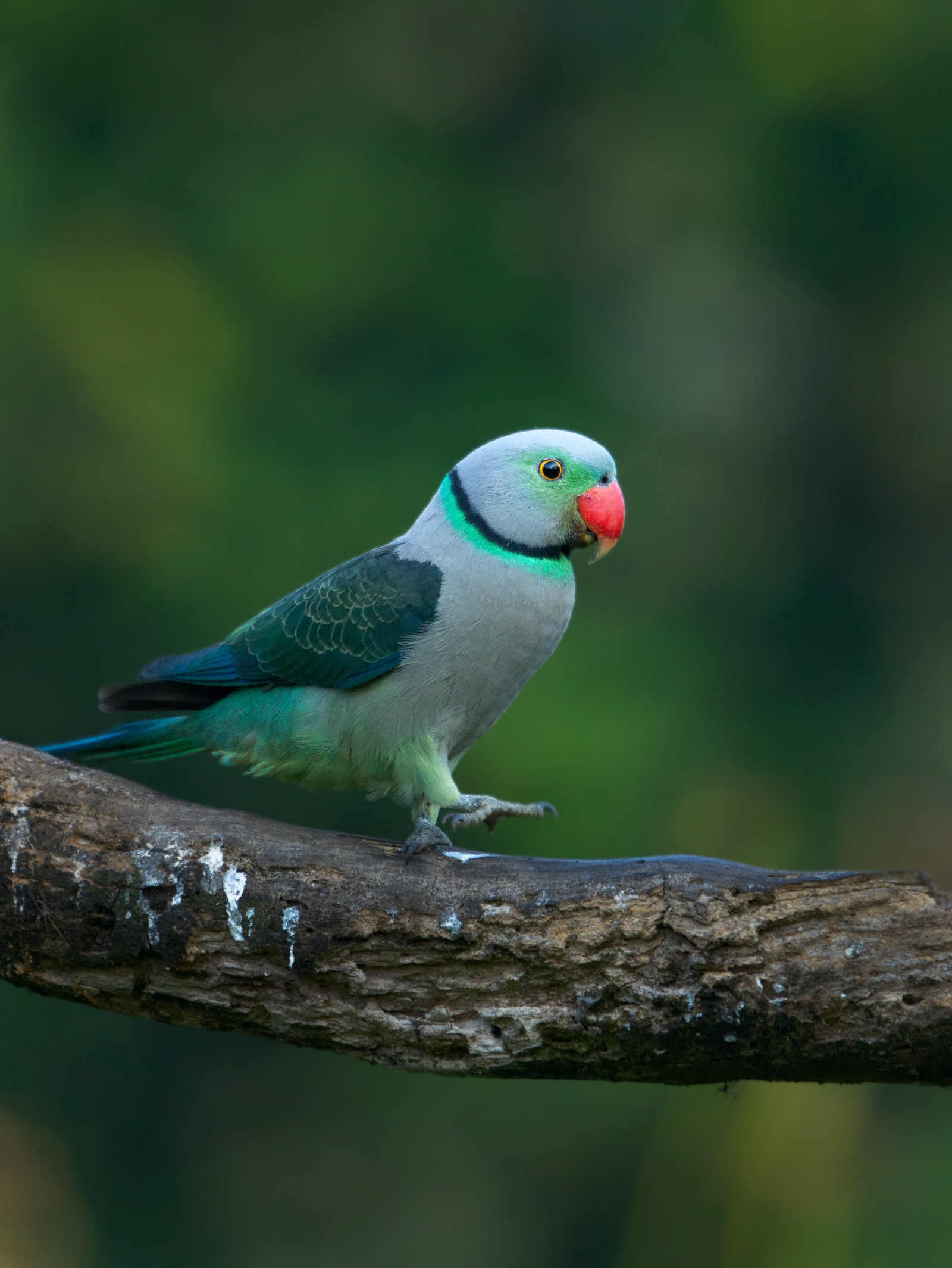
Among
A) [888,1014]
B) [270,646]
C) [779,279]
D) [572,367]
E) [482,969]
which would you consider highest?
[779,279]

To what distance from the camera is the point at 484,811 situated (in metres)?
4.02

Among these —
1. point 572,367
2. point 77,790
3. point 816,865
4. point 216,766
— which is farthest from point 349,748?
point 572,367

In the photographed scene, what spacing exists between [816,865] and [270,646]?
5967mm

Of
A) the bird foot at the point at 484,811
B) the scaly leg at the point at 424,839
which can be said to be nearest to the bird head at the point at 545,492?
the bird foot at the point at 484,811

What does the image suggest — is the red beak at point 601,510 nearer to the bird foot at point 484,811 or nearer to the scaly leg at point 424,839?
the bird foot at point 484,811

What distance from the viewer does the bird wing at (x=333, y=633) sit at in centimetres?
406

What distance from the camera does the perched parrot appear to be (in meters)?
4.03

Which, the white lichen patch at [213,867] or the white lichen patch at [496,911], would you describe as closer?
the white lichen patch at [496,911]

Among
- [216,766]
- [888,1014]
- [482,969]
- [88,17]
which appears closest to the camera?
[888,1014]

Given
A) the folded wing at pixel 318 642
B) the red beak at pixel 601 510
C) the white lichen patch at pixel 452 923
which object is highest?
the red beak at pixel 601 510

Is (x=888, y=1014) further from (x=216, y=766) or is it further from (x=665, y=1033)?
(x=216, y=766)

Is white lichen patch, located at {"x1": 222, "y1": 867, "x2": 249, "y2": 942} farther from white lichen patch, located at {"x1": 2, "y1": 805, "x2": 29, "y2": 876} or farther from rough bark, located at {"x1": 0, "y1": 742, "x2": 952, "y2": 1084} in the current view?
white lichen patch, located at {"x1": 2, "y1": 805, "x2": 29, "y2": 876}

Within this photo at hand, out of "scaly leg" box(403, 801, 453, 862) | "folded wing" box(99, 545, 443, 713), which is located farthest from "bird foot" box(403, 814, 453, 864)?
"folded wing" box(99, 545, 443, 713)

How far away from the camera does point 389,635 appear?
4055mm
